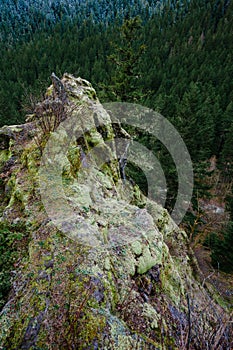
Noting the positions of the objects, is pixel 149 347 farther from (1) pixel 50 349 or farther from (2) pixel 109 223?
(2) pixel 109 223

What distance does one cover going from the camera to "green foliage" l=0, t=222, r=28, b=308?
3189 mm

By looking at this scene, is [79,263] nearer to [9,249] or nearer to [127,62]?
[9,249]

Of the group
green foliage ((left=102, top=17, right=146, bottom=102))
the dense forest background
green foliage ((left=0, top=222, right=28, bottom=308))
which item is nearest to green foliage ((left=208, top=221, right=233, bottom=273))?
the dense forest background

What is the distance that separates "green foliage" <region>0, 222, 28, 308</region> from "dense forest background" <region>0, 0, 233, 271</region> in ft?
13.5

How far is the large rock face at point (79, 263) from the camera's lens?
2721mm

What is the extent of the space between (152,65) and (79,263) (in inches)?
2889

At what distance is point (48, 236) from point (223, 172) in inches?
1333

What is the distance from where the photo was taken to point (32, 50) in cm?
7456

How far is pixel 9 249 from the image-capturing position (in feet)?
12.3

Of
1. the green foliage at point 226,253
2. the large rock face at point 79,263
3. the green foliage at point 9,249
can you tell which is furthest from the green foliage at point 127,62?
the green foliage at point 226,253

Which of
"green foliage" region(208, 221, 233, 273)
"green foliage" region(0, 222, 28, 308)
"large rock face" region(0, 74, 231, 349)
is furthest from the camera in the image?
"green foliage" region(208, 221, 233, 273)

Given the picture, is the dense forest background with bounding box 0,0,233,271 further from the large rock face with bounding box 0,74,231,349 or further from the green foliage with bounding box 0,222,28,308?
the green foliage with bounding box 0,222,28,308

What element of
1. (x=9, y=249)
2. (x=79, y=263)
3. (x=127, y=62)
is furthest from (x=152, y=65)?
(x=79, y=263)

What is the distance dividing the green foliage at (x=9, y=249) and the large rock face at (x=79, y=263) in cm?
2
